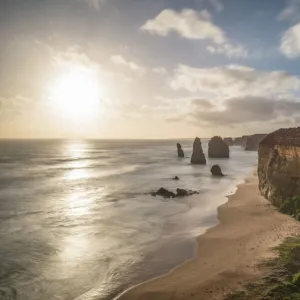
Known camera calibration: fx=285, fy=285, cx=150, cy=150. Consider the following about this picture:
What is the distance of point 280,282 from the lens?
47.9ft

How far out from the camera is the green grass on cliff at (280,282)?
1336cm

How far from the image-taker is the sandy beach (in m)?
15.4

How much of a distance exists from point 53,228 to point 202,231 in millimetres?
14631

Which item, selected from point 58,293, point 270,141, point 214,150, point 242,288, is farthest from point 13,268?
point 214,150

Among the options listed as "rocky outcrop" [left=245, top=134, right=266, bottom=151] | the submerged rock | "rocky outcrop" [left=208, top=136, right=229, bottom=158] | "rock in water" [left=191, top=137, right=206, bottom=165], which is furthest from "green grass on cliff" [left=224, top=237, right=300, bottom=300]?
"rocky outcrop" [left=245, top=134, right=266, bottom=151]

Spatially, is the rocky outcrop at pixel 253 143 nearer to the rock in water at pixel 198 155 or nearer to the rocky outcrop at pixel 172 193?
the rock in water at pixel 198 155

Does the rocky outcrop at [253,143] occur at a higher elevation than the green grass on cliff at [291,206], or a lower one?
higher

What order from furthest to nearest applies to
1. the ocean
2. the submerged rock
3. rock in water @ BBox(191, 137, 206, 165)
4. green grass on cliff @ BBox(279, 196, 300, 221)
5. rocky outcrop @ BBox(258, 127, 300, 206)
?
rock in water @ BBox(191, 137, 206, 165), the submerged rock, rocky outcrop @ BBox(258, 127, 300, 206), green grass on cliff @ BBox(279, 196, 300, 221), the ocean

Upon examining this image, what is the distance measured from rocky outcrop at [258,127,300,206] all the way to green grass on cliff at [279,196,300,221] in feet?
2.20

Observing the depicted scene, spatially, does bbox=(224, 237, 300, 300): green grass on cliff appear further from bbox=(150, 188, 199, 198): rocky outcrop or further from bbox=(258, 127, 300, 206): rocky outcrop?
bbox=(150, 188, 199, 198): rocky outcrop

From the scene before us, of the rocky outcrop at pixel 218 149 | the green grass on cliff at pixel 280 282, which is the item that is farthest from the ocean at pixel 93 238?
the rocky outcrop at pixel 218 149

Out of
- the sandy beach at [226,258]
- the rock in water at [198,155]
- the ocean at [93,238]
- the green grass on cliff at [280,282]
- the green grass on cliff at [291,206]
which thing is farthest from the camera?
the rock in water at [198,155]

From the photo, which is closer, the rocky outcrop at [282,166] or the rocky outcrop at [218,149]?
the rocky outcrop at [282,166]

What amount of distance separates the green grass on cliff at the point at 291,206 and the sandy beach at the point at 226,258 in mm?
933
